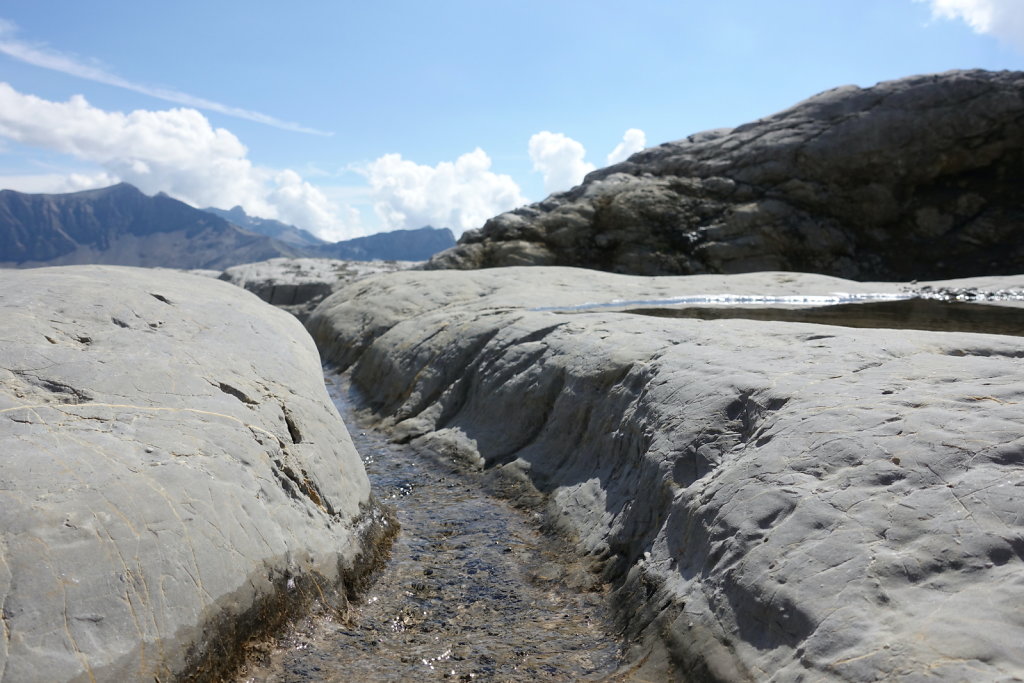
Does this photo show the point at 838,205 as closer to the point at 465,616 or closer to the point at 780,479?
the point at 780,479

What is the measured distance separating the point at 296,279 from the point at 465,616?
83.5 ft

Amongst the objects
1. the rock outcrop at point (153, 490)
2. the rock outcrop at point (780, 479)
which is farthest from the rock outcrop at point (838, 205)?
the rock outcrop at point (153, 490)

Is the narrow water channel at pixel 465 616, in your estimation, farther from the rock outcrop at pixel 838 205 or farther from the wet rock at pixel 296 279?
the wet rock at pixel 296 279

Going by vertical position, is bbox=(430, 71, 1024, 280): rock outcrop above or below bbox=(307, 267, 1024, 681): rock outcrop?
above

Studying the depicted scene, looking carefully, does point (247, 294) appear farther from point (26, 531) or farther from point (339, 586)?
point (26, 531)

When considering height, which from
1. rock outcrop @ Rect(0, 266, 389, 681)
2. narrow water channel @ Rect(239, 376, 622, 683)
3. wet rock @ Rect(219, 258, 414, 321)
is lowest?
narrow water channel @ Rect(239, 376, 622, 683)

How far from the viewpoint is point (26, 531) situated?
390 cm

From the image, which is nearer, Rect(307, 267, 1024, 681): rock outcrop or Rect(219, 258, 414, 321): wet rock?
Rect(307, 267, 1024, 681): rock outcrop

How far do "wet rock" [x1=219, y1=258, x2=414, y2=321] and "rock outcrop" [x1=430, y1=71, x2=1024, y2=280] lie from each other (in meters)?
4.70

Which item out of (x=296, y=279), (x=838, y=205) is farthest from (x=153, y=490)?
(x=838, y=205)

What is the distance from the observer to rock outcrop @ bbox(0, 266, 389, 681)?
12.5 ft

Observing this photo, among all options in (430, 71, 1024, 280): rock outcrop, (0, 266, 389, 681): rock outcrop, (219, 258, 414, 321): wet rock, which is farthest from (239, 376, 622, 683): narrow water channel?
(219, 258, 414, 321): wet rock

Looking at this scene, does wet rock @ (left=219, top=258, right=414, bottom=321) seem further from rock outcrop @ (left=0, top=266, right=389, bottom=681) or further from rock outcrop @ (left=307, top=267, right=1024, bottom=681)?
rock outcrop @ (left=307, top=267, right=1024, bottom=681)

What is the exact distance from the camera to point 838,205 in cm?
2759
